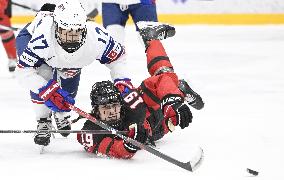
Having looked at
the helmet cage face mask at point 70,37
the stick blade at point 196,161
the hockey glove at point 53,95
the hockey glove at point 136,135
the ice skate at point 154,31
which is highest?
the helmet cage face mask at point 70,37

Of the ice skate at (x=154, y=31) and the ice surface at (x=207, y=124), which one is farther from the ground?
the ice skate at (x=154, y=31)

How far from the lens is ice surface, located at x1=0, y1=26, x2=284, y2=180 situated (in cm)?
294

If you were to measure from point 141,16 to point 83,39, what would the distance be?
162 centimetres

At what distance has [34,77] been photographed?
337 centimetres

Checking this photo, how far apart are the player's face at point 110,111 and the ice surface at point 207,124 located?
20cm

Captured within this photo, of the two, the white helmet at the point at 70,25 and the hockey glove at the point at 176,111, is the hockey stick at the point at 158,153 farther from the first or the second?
the white helmet at the point at 70,25

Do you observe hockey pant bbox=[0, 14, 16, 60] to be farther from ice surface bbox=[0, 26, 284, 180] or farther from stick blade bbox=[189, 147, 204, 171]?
stick blade bbox=[189, 147, 204, 171]

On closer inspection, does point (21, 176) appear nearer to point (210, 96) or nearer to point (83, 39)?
point (83, 39)

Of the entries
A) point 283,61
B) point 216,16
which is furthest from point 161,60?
point 216,16

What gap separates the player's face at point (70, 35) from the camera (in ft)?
10.6

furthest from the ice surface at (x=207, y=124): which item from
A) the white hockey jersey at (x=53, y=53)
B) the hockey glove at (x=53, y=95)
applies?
the white hockey jersey at (x=53, y=53)

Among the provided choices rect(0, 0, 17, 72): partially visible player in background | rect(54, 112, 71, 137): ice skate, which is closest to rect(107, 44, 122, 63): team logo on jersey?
rect(54, 112, 71, 137): ice skate

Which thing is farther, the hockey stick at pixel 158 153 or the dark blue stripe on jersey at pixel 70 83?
the dark blue stripe on jersey at pixel 70 83

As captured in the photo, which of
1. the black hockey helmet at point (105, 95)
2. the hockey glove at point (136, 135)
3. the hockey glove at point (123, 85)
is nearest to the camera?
the hockey glove at point (136, 135)
